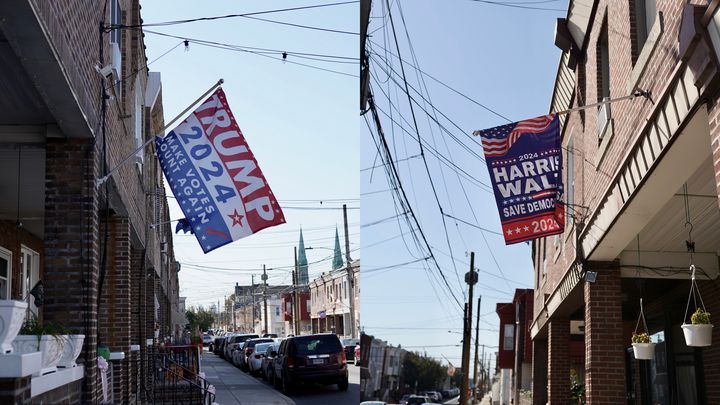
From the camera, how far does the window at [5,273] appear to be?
13.1 m

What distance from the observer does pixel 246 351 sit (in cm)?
3394

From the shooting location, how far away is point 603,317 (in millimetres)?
10969

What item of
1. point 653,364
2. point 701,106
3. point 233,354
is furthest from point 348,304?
point 701,106

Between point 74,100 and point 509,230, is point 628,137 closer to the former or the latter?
point 509,230

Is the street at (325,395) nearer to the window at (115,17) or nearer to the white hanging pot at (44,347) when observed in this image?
the window at (115,17)

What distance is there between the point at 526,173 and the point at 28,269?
10.0 m

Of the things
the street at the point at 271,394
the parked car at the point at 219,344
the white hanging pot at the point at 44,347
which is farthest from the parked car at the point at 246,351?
the white hanging pot at the point at 44,347

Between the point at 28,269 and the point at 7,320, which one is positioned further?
the point at 28,269

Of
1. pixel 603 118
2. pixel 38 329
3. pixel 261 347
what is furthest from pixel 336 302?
pixel 38 329

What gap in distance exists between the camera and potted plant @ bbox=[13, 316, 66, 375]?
239 inches

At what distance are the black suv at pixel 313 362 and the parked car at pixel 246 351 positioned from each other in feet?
32.9

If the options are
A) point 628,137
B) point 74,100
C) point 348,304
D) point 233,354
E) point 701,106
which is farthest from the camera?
point 348,304

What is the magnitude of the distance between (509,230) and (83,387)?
178 inches

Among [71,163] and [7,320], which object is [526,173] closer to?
[71,163]
